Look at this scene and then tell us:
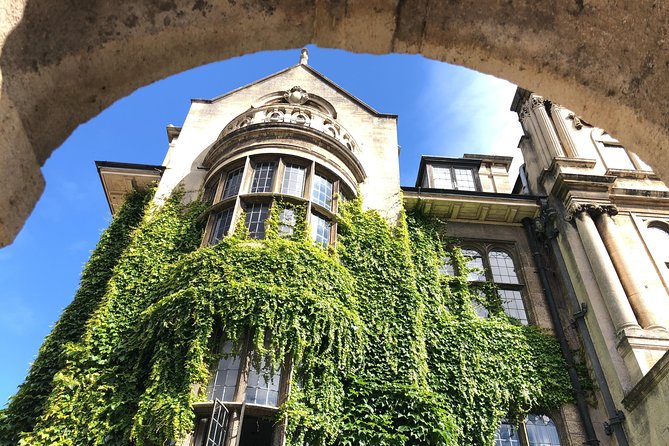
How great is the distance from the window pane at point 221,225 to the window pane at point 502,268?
25.4 feet

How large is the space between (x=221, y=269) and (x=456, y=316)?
6.07 m

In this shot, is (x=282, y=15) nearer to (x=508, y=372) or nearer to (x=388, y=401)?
(x=388, y=401)

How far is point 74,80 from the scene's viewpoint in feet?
10.1

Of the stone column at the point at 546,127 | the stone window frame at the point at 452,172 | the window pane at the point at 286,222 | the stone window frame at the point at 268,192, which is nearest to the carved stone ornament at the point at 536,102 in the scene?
the stone column at the point at 546,127

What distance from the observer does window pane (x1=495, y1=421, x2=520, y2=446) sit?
38.9ft

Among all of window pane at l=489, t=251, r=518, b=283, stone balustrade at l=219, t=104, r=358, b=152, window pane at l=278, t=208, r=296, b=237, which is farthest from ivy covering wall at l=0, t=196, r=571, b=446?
stone balustrade at l=219, t=104, r=358, b=152

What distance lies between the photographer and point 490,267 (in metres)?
15.6

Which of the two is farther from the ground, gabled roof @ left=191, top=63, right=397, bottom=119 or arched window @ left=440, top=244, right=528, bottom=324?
gabled roof @ left=191, top=63, right=397, bottom=119

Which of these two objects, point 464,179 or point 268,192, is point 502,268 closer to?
point 464,179

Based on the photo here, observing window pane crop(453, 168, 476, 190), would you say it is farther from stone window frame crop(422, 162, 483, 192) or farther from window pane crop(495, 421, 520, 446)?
window pane crop(495, 421, 520, 446)

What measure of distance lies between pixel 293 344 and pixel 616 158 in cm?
1303

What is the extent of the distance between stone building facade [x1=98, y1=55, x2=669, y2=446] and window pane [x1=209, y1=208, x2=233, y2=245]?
4 centimetres

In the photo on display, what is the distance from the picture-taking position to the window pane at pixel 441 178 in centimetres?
1839

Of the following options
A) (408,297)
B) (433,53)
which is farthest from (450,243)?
(433,53)
